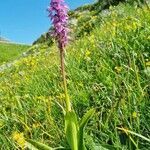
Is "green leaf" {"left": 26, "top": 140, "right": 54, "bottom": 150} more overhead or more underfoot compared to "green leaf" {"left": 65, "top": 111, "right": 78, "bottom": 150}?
more underfoot

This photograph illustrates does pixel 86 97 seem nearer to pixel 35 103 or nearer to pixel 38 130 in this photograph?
pixel 38 130

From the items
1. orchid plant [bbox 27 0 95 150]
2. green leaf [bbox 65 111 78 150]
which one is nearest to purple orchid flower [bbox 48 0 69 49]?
orchid plant [bbox 27 0 95 150]

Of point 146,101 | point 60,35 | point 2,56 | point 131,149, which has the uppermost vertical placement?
point 2,56

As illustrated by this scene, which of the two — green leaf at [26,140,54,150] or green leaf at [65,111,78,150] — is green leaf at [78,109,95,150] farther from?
green leaf at [26,140,54,150]

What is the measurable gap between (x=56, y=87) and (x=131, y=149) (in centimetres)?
231

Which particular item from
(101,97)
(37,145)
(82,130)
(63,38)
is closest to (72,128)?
(82,130)

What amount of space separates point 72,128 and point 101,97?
A: 4.81 ft

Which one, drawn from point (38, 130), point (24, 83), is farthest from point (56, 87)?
point (24, 83)

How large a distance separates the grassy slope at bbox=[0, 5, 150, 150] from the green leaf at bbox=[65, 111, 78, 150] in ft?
0.87

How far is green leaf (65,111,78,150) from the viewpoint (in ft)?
10.2

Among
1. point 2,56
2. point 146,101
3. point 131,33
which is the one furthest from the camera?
point 2,56

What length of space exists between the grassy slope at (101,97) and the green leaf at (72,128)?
267 mm

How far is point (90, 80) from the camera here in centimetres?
522

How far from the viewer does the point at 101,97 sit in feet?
15.1
